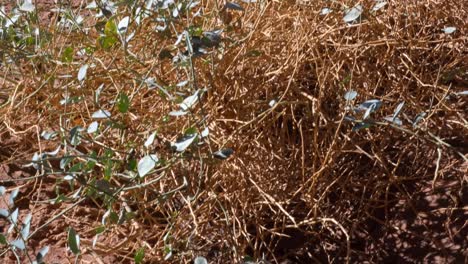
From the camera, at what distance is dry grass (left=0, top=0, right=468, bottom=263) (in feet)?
6.04

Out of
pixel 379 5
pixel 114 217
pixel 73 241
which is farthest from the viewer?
pixel 379 5

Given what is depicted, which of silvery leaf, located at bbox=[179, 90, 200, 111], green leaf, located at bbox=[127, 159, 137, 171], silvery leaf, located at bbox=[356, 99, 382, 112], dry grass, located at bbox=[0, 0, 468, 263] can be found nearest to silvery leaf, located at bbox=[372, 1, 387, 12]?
dry grass, located at bbox=[0, 0, 468, 263]

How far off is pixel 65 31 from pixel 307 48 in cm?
61

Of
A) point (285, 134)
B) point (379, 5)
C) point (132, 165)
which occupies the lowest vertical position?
point (285, 134)

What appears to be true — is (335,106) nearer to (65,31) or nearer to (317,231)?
(317,231)

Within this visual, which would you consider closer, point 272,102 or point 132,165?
point 132,165

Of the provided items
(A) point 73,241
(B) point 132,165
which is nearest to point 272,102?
(B) point 132,165

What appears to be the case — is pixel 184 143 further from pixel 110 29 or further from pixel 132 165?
pixel 110 29

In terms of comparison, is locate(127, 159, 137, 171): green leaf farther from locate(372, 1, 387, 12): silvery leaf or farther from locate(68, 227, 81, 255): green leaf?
locate(372, 1, 387, 12): silvery leaf

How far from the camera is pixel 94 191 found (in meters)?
1.68

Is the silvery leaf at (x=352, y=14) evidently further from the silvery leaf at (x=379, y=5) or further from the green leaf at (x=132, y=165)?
the green leaf at (x=132, y=165)

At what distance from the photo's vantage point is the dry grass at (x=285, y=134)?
1.84 m

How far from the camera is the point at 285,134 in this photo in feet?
6.37

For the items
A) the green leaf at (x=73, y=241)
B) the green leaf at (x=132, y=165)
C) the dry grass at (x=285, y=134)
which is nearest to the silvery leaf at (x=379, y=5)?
the dry grass at (x=285, y=134)
